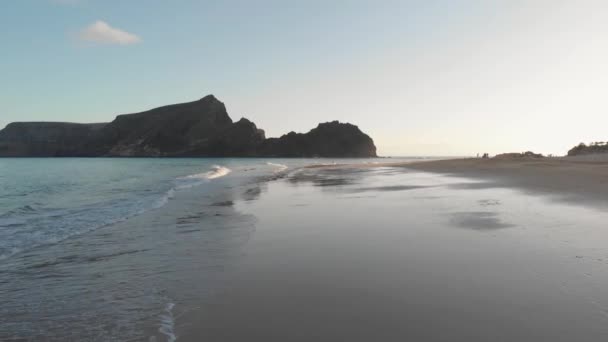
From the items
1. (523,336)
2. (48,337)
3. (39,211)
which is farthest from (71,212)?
(523,336)

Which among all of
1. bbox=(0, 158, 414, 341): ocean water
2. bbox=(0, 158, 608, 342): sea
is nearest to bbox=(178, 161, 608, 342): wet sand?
bbox=(0, 158, 608, 342): sea

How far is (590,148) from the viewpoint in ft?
141

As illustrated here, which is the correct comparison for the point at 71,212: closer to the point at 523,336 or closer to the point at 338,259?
the point at 338,259

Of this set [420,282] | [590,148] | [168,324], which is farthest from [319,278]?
[590,148]

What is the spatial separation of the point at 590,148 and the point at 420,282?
51657mm

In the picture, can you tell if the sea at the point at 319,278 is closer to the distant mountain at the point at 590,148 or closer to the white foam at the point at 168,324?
the white foam at the point at 168,324

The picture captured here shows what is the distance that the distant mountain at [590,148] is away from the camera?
1599 inches

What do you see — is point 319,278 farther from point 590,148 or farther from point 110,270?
point 590,148

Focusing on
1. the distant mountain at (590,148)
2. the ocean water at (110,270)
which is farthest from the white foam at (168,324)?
the distant mountain at (590,148)

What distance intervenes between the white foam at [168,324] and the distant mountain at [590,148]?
160ft

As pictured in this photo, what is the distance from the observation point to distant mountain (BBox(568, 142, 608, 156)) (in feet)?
133

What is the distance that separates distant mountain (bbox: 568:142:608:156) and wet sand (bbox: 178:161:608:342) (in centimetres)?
4178

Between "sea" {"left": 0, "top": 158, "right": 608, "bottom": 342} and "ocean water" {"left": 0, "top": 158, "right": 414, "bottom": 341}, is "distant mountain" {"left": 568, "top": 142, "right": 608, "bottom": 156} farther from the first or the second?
"ocean water" {"left": 0, "top": 158, "right": 414, "bottom": 341}

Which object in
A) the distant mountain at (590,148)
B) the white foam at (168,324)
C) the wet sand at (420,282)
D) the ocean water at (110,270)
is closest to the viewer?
the wet sand at (420,282)
